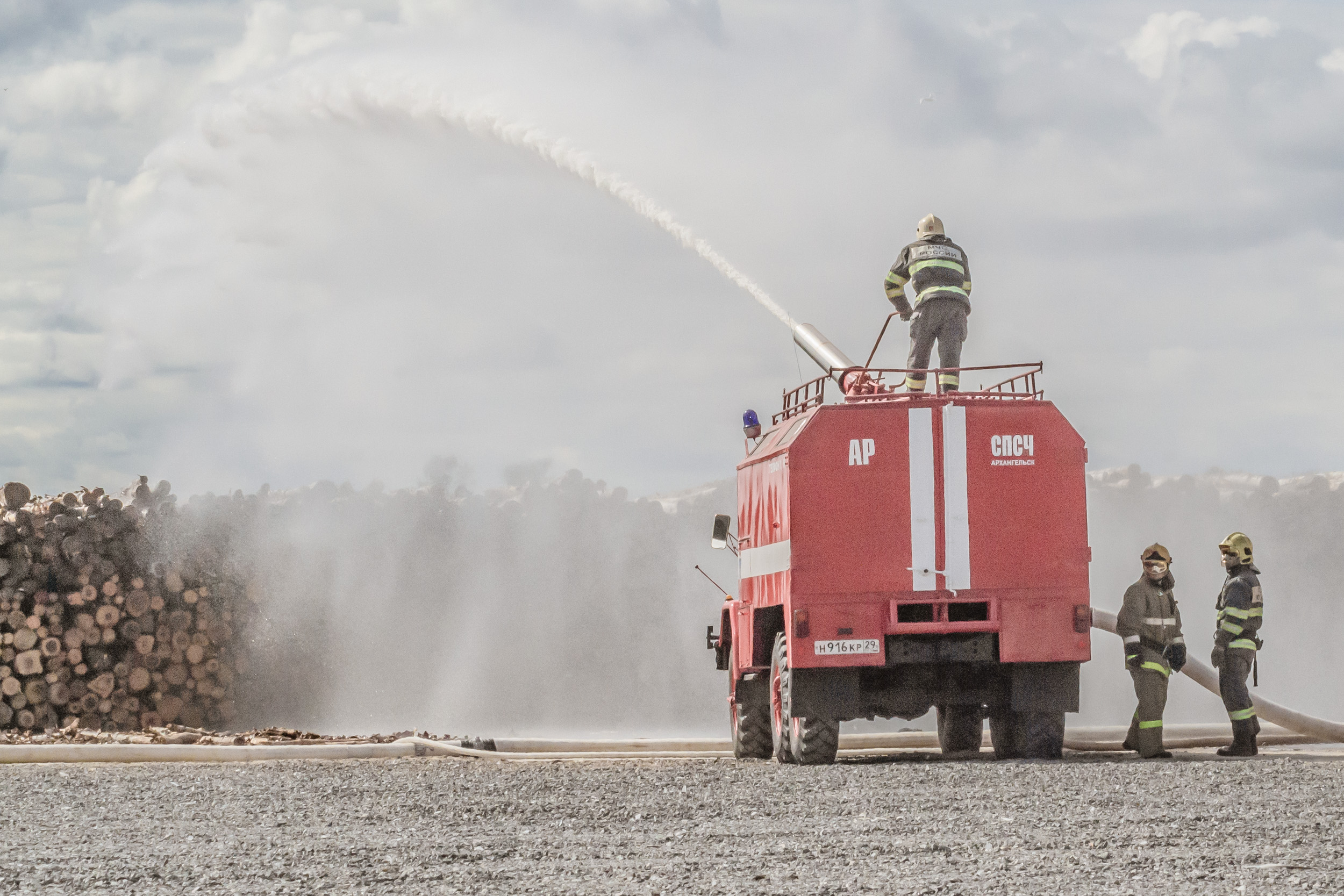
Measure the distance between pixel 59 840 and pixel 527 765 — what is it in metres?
4.96

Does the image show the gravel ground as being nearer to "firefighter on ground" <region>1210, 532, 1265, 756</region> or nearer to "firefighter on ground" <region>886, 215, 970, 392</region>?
"firefighter on ground" <region>1210, 532, 1265, 756</region>

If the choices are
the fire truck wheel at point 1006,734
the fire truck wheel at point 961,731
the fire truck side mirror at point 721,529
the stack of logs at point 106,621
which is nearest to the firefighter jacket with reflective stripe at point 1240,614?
the fire truck wheel at point 1006,734

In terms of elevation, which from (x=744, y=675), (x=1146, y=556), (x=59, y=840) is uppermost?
(x=1146, y=556)

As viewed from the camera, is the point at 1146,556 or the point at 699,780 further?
the point at 1146,556

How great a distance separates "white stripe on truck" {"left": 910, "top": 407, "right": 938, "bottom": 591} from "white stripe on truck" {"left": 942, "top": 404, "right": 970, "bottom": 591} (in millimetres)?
110

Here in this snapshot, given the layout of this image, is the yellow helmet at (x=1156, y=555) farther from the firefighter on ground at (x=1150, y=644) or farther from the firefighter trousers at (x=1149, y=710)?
the firefighter trousers at (x=1149, y=710)

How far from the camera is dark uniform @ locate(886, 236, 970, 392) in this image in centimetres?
1258

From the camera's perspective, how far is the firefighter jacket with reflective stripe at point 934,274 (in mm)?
12609

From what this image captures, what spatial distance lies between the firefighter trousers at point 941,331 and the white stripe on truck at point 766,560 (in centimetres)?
190

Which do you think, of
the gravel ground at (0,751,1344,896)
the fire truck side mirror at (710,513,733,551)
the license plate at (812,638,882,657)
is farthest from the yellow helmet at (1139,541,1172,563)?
the fire truck side mirror at (710,513,733,551)

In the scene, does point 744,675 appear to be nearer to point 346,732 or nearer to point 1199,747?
point 1199,747

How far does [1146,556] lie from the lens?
41.8 feet

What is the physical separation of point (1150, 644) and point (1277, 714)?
2193 millimetres

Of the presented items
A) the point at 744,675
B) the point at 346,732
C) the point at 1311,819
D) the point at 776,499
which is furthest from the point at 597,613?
the point at 1311,819
